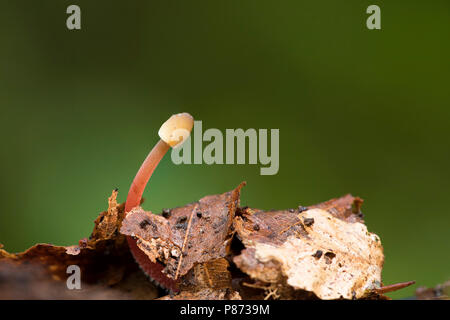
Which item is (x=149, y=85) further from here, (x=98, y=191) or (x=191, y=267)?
(x=191, y=267)

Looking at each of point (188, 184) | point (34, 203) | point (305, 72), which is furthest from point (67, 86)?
point (305, 72)

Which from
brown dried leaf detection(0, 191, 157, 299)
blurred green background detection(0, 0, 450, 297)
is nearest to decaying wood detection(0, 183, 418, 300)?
brown dried leaf detection(0, 191, 157, 299)

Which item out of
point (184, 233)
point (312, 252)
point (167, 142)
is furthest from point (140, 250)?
point (312, 252)

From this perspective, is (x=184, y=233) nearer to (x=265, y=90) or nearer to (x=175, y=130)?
(x=175, y=130)

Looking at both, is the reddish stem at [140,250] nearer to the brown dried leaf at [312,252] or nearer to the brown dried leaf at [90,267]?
the brown dried leaf at [90,267]

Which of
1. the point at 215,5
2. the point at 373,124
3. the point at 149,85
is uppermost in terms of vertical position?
the point at 215,5

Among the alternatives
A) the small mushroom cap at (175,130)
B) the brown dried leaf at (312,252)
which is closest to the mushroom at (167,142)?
the small mushroom cap at (175,130)
